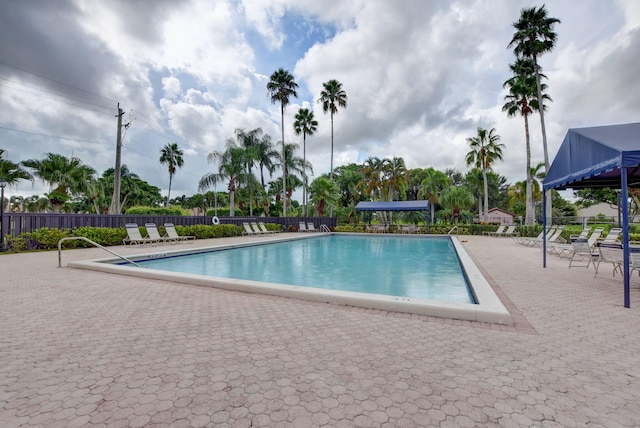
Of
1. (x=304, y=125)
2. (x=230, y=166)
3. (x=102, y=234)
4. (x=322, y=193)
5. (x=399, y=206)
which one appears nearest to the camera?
(x=102, y=234)

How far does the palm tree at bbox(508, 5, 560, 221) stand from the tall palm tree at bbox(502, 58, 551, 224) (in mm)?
667

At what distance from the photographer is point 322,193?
29.4 metres

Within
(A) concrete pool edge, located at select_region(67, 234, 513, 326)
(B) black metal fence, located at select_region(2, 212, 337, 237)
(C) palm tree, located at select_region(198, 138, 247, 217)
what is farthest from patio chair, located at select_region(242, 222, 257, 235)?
(A) concrete pool edge, located at select_region(67, 234, 513, 326)

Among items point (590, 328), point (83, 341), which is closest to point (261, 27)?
point (83, 341)

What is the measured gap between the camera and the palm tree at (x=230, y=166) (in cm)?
2558

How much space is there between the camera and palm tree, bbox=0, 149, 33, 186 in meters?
20.0

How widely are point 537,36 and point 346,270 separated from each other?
75.4 ft

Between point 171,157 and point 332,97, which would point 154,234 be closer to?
point 332,97

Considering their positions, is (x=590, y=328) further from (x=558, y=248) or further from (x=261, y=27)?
(x=261, y=27)

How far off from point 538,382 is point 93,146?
36.9 m

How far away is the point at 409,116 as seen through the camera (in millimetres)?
23641

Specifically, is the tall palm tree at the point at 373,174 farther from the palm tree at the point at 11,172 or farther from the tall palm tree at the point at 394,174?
the palm tree at the point at 11,172

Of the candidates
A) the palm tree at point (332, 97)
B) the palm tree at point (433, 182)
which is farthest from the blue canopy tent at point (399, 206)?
the palm tree at point (433, 182)

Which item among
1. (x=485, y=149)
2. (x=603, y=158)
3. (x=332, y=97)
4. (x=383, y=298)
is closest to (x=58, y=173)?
(x=332, y=97)
